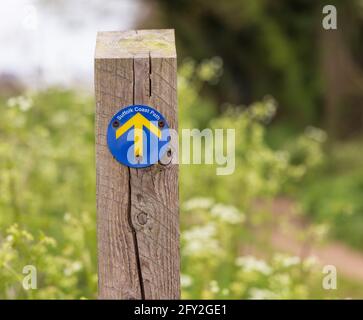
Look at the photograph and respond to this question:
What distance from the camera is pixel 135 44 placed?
2.31m

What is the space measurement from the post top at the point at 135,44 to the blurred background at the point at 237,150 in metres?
0.81

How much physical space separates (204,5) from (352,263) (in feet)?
23.0

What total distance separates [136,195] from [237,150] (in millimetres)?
5422

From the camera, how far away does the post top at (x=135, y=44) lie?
2234 mm

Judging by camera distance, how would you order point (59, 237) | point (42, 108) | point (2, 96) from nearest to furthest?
point (59, 237) → point (42, 108) → point (2, 96)

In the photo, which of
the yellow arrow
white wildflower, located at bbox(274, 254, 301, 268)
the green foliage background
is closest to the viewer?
the yellow arrow

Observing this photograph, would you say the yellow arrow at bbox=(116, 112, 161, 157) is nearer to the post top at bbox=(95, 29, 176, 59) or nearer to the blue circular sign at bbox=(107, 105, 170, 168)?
the blue circular sign at bbox=(107, 105, 170, 168)

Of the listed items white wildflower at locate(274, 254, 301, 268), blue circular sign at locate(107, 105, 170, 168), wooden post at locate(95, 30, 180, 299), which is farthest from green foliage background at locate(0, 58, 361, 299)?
blue circular sign at locate(107, 105, 170, 168)

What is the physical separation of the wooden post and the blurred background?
23.9 inches

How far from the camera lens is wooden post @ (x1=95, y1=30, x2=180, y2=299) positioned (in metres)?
2.20

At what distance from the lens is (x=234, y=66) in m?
15.9

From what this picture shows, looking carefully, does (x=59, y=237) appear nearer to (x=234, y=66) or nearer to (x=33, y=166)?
(x=33, y=166)

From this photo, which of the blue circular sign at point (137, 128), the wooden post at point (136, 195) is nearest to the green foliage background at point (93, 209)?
the wooden post at point (136, 195)

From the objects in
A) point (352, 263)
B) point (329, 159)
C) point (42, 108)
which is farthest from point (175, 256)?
point (329, 159)
